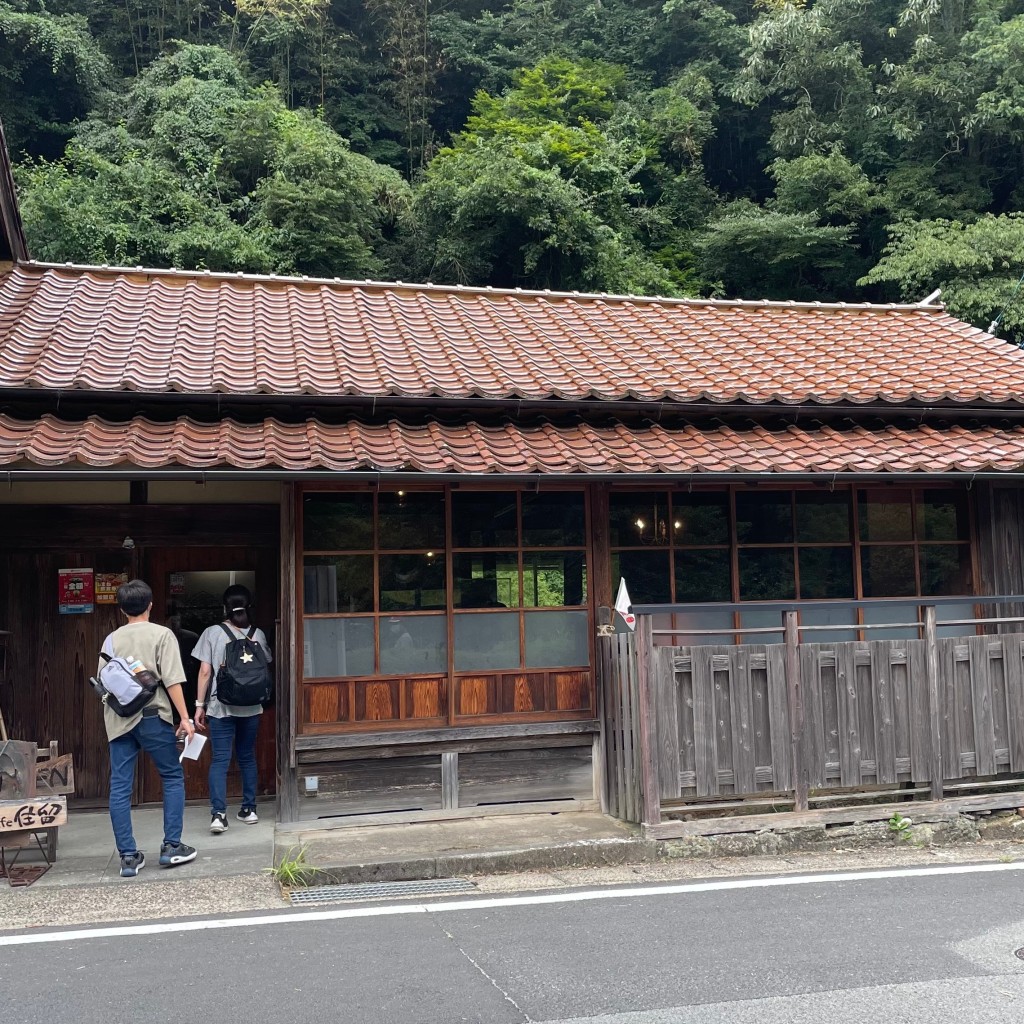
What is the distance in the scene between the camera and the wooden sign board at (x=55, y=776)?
676 centimetres

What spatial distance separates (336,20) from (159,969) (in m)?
34.5

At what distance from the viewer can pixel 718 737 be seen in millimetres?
6988

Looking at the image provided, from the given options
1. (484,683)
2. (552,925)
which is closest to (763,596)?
(484,683)

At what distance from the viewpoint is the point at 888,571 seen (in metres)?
8.91

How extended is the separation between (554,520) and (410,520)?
1.23m

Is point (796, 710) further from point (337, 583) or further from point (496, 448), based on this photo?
point (337, 583)

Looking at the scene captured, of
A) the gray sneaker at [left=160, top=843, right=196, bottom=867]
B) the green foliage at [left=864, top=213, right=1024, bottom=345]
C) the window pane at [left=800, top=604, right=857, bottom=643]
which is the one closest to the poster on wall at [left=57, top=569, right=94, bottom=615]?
the gray sneaker at [left=160, top=843, right=196, bottom=867]

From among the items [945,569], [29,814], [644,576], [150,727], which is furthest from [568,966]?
[945,569]

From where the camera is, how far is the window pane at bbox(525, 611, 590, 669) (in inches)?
314

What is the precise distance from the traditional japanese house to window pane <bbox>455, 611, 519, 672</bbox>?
0.7 inches

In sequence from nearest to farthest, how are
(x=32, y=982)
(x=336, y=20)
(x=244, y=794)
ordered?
(x=32, y=982) < (x=244, y=794) < (x=336, y=20)

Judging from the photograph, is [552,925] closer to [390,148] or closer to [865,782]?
[865,782]

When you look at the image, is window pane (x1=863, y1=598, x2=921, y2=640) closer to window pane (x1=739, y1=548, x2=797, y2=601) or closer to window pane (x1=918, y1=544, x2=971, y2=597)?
window pane (x1=918, y1=544, x2=971, y2=597)

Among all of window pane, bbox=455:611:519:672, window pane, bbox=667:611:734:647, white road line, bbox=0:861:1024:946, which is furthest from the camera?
window pane, bbox=667:611:734:647
